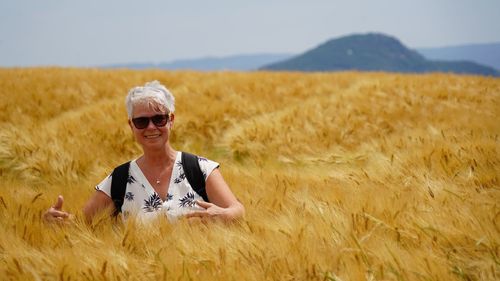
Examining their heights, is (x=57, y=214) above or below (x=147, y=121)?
below

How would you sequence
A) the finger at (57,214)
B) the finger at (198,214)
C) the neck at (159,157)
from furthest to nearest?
the neck at (159,157)
the finger at (57,214)
the finger at (198,214)

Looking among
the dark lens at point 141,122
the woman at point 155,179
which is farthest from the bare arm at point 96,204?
the dark lens at point 141,122

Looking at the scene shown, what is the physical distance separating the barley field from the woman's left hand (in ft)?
0.24

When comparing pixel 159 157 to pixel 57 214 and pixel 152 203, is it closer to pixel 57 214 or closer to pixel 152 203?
pixel 152 203

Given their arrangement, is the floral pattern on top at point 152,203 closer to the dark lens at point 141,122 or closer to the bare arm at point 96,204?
the bare arm at point 96,204

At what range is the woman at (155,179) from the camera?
2.61 meters

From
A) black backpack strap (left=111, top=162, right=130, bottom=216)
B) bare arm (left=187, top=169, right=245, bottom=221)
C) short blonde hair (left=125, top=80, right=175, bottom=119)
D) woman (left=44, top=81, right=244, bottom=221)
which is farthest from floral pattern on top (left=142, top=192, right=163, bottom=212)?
short blonde hair (left=125, top=80, right=175, bottom=119)

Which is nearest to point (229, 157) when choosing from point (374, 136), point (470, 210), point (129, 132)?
point (129, 132)

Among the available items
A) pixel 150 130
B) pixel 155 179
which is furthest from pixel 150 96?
pixel 155 179

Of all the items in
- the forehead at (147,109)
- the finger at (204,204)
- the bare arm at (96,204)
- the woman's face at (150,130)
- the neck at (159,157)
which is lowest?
the bare arm at (96,204)

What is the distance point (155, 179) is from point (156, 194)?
132mm

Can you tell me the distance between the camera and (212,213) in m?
2.33

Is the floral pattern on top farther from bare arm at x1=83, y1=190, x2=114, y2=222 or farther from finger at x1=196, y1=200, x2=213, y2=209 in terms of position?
finger at x1=196, y1=200, x2=213, y2=209

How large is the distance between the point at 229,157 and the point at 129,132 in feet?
4.87
